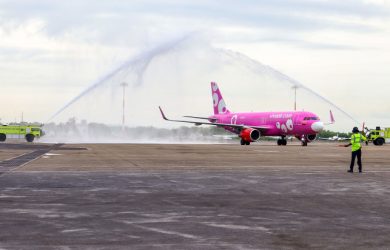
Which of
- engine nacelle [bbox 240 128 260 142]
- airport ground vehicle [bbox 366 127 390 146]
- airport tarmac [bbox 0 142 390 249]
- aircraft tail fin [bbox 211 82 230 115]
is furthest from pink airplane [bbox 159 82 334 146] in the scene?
airport tarmac [bbox 0 142 390 249]

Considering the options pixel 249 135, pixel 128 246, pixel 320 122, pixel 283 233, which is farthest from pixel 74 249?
pixel 249 135

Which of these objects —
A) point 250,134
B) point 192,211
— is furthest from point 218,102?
point 192,211

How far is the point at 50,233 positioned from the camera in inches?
364

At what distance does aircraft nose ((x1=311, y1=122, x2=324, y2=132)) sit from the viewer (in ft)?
195

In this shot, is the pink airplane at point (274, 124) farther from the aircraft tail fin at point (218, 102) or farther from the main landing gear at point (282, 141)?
the aircraft tail fin at point (218, 102)

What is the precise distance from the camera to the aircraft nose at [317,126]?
59.4 metres

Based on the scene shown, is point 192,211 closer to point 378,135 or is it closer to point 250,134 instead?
point 250,134

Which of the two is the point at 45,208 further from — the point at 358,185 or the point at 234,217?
the point at 358,185

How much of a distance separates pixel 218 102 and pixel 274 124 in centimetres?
1705

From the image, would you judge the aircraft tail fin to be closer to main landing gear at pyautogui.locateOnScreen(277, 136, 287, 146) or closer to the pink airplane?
the pink airplane

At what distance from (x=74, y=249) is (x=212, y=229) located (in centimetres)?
253

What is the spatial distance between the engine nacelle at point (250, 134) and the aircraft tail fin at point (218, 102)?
13197mm

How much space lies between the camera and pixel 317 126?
5953 cm

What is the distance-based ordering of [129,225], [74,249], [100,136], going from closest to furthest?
1. [74,249]
2. [129,225]
3. [100,136]
